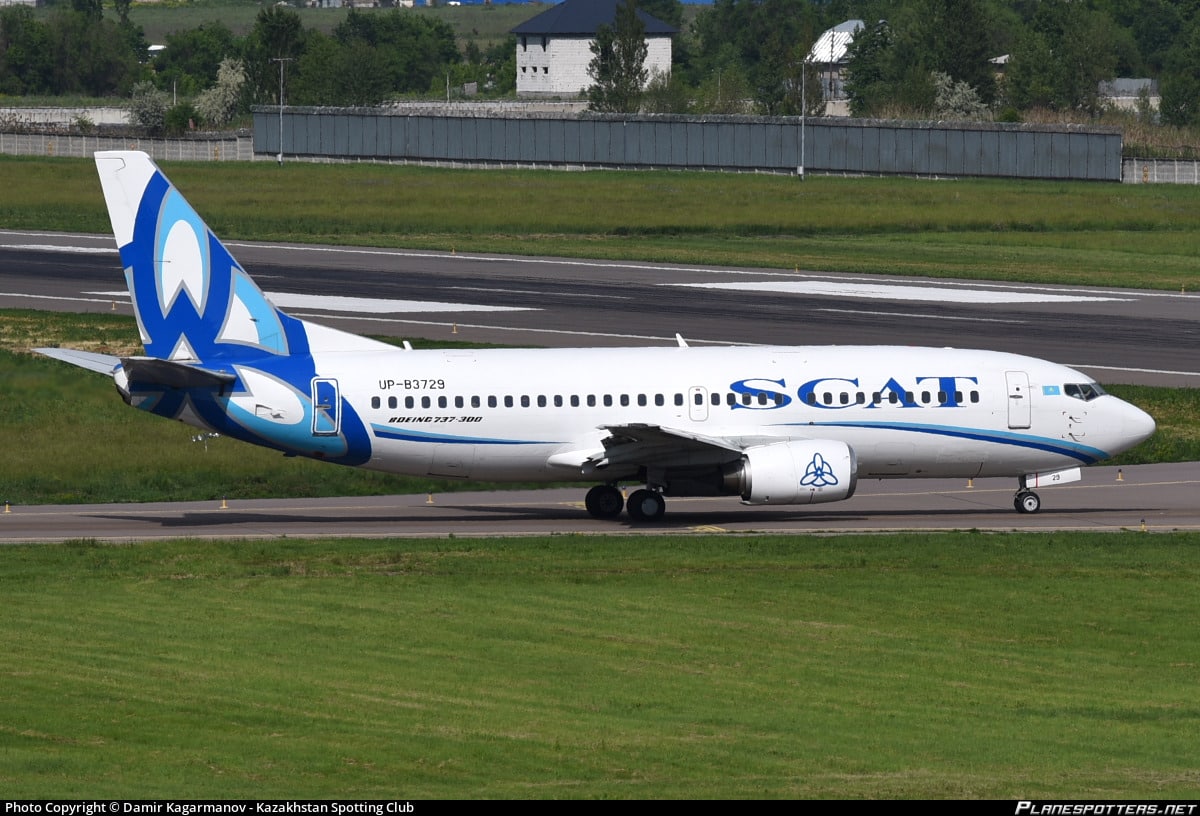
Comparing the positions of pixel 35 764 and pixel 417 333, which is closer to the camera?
pixel 35 764

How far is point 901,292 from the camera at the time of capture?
88.0m

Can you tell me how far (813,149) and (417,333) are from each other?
88.7 meters

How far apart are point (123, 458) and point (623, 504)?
14.7 meters

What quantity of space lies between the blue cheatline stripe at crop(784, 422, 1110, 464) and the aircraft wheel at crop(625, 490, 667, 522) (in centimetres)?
364

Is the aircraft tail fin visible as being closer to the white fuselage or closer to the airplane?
the airplane

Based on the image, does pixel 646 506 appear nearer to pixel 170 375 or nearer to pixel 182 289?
pixel 170 375

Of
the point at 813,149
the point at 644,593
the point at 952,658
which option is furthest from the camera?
the point at 813,149

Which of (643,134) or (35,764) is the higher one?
(643,134)

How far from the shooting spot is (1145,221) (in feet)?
397

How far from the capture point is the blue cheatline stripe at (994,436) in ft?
145

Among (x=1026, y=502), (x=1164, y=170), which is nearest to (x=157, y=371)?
(x=1026, y=502)
